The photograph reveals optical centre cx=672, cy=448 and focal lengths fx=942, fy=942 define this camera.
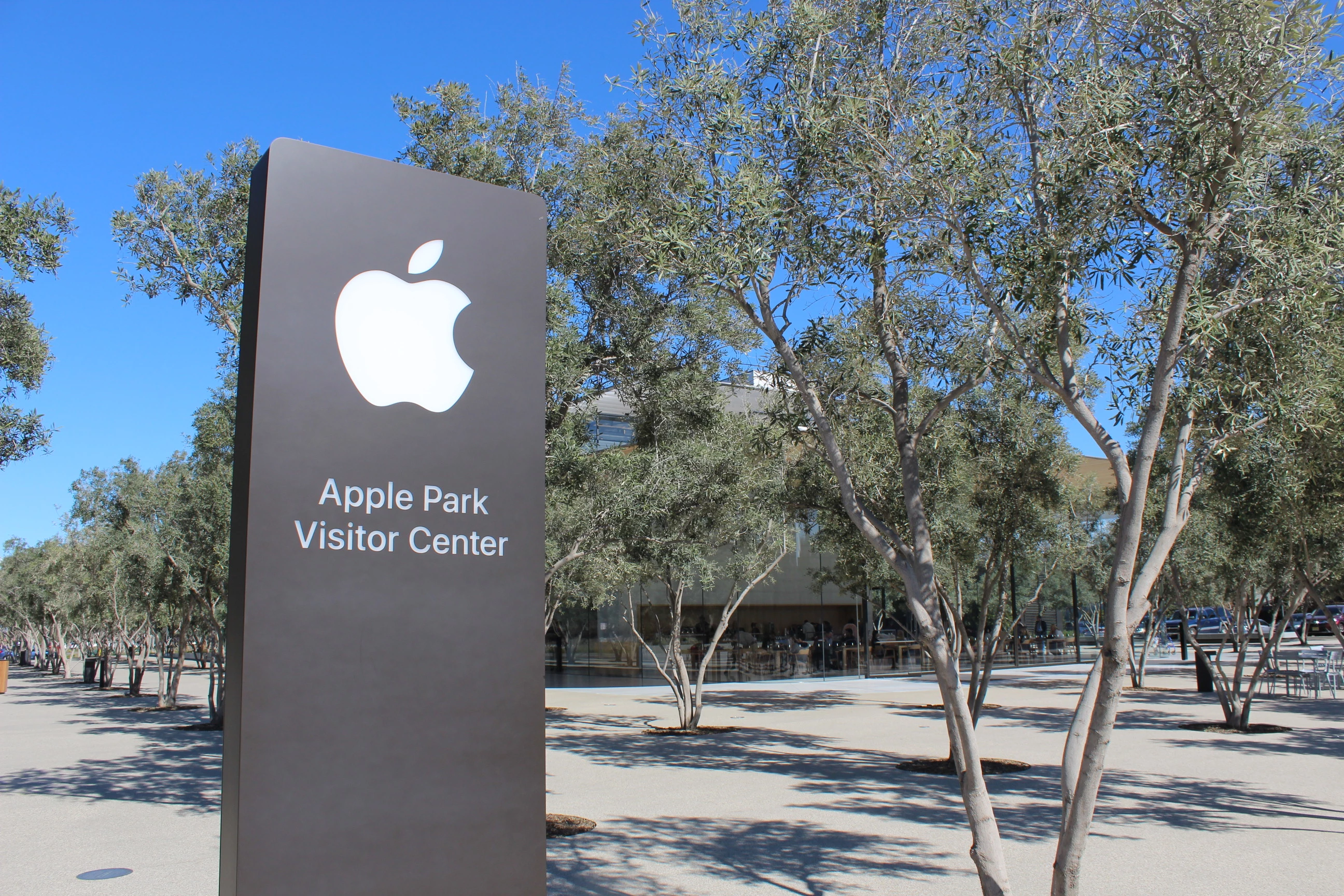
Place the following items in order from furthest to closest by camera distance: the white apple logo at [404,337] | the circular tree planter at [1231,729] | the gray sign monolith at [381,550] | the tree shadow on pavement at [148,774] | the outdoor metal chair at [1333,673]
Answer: the outdoor metal chair at [1333,673]
the circular tree planter at [1231,729]
the tree shadow on pavement at [148,774]
the white apple logo at [404,337]
the gray sign monolith at [381,550]

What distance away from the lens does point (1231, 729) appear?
18266 millimetres

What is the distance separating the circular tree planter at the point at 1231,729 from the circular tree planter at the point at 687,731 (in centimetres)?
911

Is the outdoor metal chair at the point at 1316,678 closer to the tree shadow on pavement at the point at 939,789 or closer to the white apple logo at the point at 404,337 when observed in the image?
the tree shadow on pavement at the point at 939,789

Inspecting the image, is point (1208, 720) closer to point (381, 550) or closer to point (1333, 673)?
point (1333, 673)

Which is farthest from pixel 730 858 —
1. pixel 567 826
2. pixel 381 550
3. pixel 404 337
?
pixel 404 337

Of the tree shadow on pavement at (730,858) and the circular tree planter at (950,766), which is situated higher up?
the tree shadow on pavement at (730,858)

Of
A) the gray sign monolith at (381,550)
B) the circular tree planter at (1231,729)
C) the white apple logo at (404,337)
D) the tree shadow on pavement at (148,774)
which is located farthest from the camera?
the circular tree planter at (1231,729)

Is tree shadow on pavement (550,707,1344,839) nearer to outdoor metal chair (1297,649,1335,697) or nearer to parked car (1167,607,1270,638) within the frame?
outdoor metal chair (1297,649,1335,697)

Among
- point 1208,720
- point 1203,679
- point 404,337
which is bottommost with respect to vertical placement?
point 1208,720

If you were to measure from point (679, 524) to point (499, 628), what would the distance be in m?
11.5

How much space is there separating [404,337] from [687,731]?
1638cm

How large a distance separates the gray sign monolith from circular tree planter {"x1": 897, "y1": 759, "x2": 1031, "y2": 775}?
11.2 meters

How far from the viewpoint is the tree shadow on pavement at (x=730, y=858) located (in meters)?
7.91

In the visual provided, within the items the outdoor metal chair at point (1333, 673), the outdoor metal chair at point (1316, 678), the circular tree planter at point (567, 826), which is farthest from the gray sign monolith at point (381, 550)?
the outdoor metal chair at point (1333, 673)
